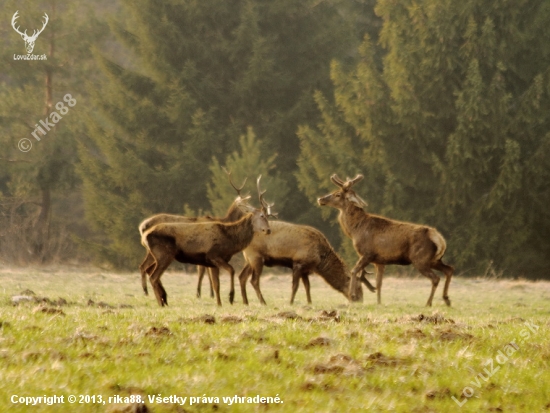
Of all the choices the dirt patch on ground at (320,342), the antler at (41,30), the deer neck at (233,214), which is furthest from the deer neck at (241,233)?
the antler at (41,30)

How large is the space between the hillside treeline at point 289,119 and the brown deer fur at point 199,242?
14.6 m

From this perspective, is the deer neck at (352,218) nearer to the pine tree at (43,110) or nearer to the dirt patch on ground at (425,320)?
the dirt patch on ground at (425,320)

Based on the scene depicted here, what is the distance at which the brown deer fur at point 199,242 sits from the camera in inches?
505

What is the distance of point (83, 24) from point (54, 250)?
1019cm

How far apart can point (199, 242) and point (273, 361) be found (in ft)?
21.6

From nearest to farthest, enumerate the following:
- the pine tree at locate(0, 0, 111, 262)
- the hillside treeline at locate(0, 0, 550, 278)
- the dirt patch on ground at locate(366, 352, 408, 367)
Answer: the dirt patch on ground at locate(366, 352, 408, 367) < the hillside treeline at locate(0, 0, 550, 278) < the pine tree at locate(0, 0, 111, 262)

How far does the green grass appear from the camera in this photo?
5.73m

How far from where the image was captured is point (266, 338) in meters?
7.67

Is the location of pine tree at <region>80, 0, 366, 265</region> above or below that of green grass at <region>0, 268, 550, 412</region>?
above

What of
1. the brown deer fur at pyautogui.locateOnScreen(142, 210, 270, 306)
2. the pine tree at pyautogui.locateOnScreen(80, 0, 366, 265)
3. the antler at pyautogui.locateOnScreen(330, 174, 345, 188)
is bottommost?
the brown deer fur at pyautogui.locateOnScreen(142, 210, 270, 306)

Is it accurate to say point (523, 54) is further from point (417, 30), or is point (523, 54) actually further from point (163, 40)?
point (163, 40)

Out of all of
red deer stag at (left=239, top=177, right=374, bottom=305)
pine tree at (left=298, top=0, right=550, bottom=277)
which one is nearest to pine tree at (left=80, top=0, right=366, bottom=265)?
pine tree at (left=298, top=0, right=550, bottom=277)

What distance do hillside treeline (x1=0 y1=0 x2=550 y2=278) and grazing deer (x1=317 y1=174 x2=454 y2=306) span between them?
1239 cm

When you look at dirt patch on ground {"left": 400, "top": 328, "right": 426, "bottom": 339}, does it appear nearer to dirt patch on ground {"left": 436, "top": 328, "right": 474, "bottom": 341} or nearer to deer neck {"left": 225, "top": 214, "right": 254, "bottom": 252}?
dirt patch on ground {"left": 436, "top": 328, "right": 474, "bottom": 341}
